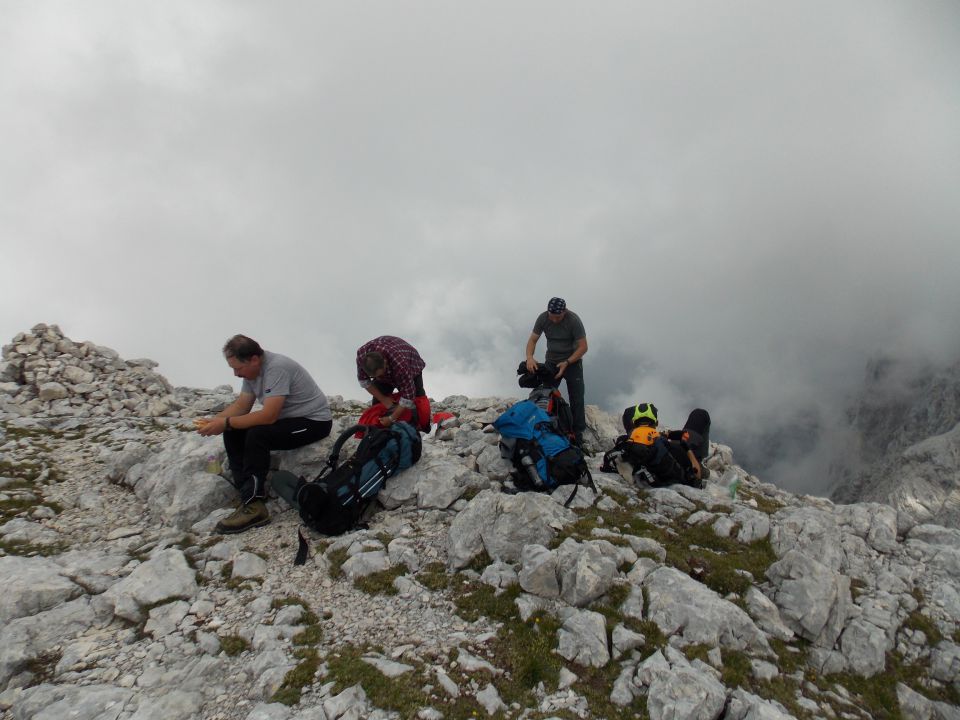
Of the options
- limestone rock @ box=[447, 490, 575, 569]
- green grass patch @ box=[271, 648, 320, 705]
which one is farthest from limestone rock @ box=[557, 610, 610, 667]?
green grass patch @ box=[271, 648, 320, 705]

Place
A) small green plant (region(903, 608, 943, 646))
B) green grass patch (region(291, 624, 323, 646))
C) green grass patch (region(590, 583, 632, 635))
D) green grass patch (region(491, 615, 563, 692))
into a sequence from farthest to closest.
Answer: small green plant (region(903, 608, 943, 646)) < green grass patch (region(590, 583, 632, 635)) < green grass patch (region(291, 624, 323, 646)) < green grass patch (region(491, 615, 563, 692))

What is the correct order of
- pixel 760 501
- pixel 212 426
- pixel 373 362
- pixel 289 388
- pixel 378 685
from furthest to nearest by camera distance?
pixel 760 501, pixel 373 362, pixel 289 388, pixel 212 426, pixel 378 685

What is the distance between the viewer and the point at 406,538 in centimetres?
868

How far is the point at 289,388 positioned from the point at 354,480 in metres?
2.33

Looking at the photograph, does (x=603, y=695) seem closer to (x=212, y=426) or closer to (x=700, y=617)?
(x=700, y=617)

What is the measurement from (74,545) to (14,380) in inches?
540

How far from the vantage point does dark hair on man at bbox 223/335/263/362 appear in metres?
8.96

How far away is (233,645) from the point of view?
239 inches

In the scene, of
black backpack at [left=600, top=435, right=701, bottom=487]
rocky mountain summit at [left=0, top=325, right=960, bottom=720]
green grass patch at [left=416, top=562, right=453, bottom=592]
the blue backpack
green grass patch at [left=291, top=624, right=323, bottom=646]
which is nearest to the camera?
rocky mountain summit at [left=0, top=325, right=960, bottom=720]

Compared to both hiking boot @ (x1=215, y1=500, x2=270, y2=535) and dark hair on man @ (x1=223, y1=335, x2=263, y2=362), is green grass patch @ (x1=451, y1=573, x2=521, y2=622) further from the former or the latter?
dark hair on man @ (x1=223, y1=335, x2=263, y2=362)

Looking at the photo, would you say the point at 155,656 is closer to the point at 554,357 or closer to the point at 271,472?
the point at 271,472

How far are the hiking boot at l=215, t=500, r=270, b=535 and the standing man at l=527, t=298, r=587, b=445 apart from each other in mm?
7722

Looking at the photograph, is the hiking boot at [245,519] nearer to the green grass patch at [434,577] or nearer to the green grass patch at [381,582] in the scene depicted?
the green grass patch at [381,582]

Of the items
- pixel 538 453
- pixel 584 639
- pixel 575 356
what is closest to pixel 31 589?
pixel 584 639
